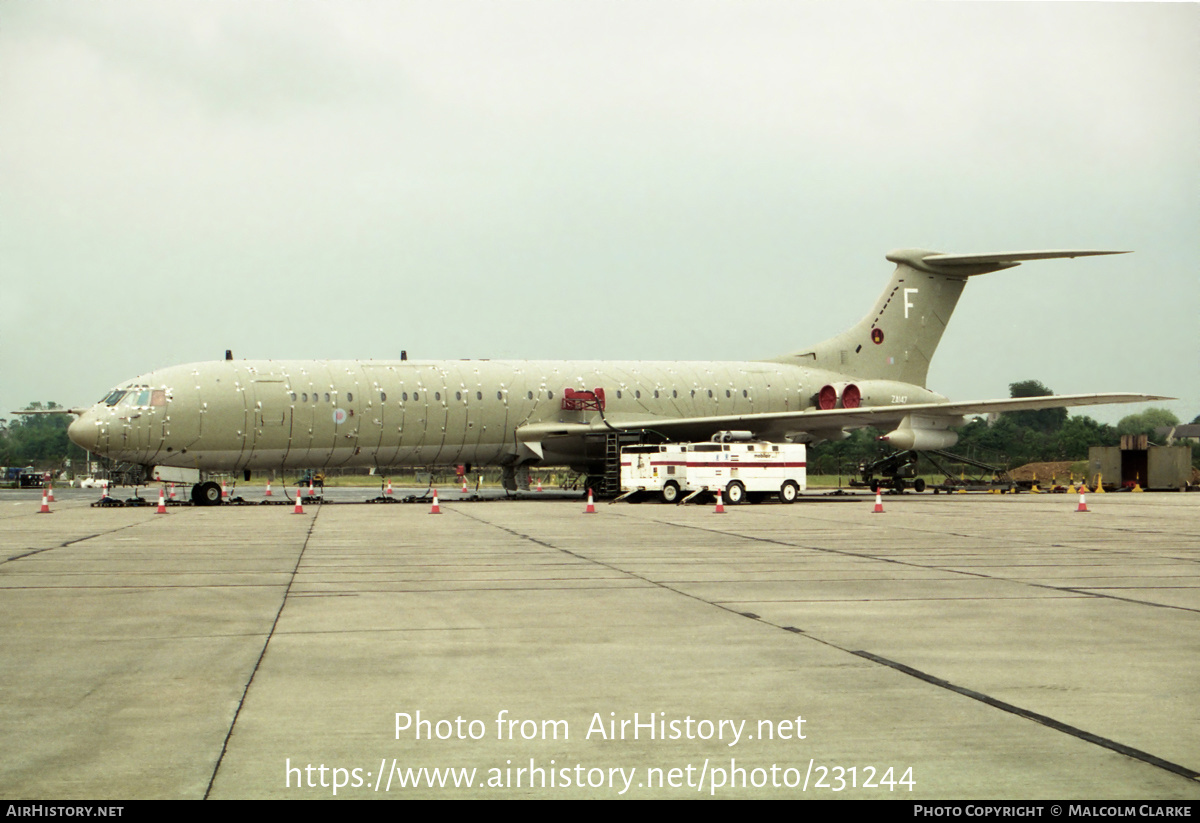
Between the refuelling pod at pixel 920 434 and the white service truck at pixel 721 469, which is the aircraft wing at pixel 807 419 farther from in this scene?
the white service truck at pixel 721 469

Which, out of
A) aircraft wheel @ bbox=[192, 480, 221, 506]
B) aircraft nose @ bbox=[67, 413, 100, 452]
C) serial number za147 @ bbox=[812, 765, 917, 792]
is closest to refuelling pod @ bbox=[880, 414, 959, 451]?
aircraft wheel @ bbox=[192, 480, 221, 506]

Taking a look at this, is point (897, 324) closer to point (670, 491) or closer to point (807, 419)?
point (807, 419)

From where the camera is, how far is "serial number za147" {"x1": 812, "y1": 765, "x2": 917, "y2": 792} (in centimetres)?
543

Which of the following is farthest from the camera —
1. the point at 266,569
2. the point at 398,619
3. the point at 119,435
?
the point at 119,435

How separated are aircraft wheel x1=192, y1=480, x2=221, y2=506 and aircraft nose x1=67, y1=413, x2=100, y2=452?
3.86 metres

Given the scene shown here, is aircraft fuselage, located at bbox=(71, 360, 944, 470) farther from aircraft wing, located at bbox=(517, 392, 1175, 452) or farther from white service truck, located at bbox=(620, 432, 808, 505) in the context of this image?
white service truck, located at bbox=(620, 432, 808, 505)

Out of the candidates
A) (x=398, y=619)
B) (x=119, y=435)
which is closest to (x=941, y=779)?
(x=398, y=619)

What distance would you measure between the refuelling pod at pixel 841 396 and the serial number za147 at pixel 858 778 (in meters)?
39.3

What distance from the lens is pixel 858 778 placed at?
18.1ft

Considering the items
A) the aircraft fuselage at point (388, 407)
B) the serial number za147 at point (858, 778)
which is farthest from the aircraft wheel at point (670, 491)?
the serial number za147 at point (858, 778)

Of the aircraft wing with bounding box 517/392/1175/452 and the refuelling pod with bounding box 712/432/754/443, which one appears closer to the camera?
the refuelling pod with bounding box 712/432/754/443
